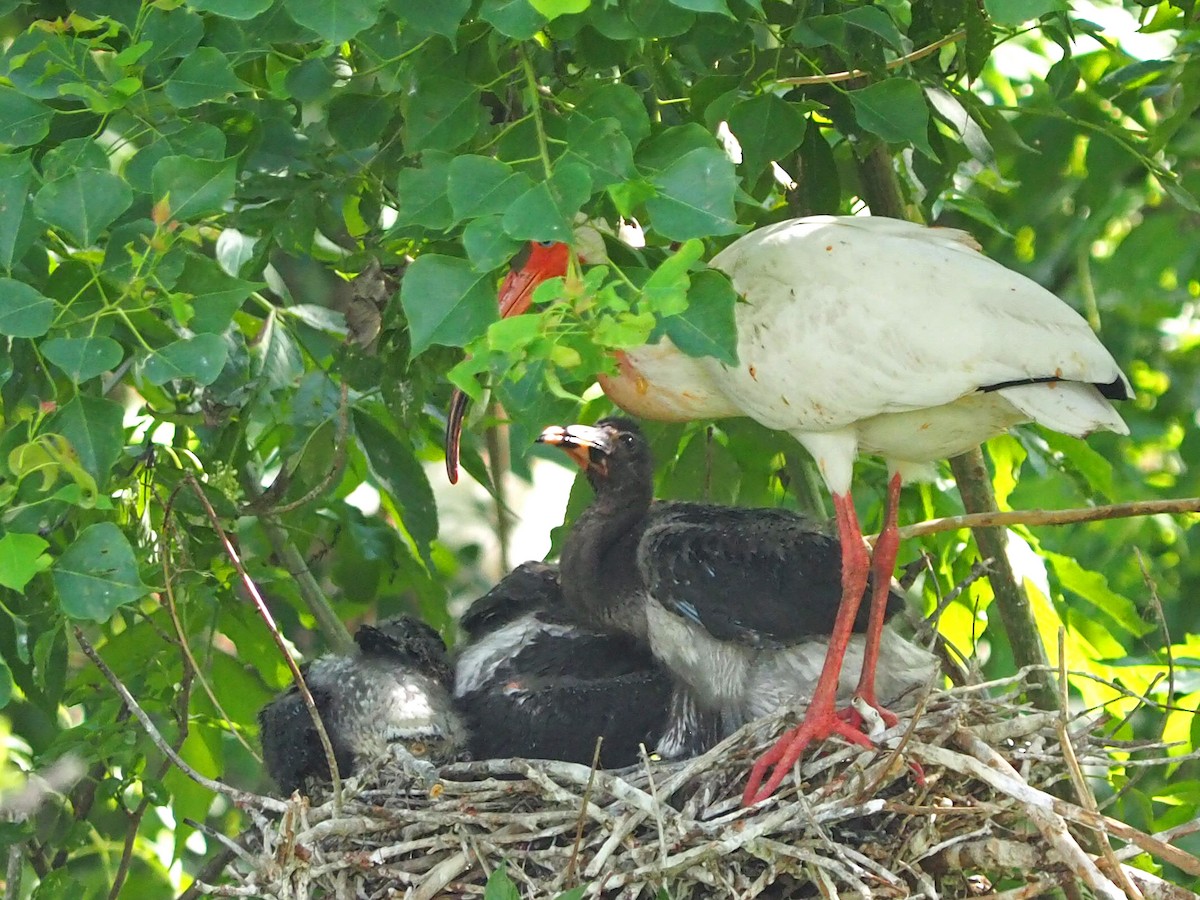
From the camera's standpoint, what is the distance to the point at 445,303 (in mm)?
1874

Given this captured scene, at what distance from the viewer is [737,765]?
2.83 metres

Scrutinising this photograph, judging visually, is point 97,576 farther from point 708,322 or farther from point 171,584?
point 708,322

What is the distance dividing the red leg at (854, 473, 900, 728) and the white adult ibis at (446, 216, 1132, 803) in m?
0.04

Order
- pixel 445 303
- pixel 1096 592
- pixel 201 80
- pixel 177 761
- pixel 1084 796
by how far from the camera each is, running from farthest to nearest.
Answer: pixel 1096 592 → pixel 177 761 → pixel 1084 796 → pixel 201 80 → pixel 445 303

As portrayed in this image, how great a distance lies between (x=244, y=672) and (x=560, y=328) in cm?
202

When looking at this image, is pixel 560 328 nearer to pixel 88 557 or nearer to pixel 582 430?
pixel 88 557

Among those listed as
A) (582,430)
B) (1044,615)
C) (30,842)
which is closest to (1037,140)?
(1044,615)

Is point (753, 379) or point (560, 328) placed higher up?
point (560, 328)

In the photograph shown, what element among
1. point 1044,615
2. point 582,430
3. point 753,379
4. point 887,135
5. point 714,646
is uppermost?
point 887,135

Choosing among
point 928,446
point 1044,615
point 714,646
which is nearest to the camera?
point 928,446

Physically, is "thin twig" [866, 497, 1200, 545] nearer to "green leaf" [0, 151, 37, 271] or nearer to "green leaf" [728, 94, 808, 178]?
"green leaf" [728, 94, 808, 178]

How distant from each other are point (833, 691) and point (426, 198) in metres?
1.28

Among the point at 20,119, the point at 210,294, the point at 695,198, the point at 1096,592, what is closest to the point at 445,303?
the point at 695,198

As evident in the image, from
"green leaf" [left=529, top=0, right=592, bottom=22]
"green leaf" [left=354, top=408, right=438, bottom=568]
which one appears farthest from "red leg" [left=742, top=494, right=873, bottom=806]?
"green leaf" [left=529, top=0, right=592, bottom=22]
